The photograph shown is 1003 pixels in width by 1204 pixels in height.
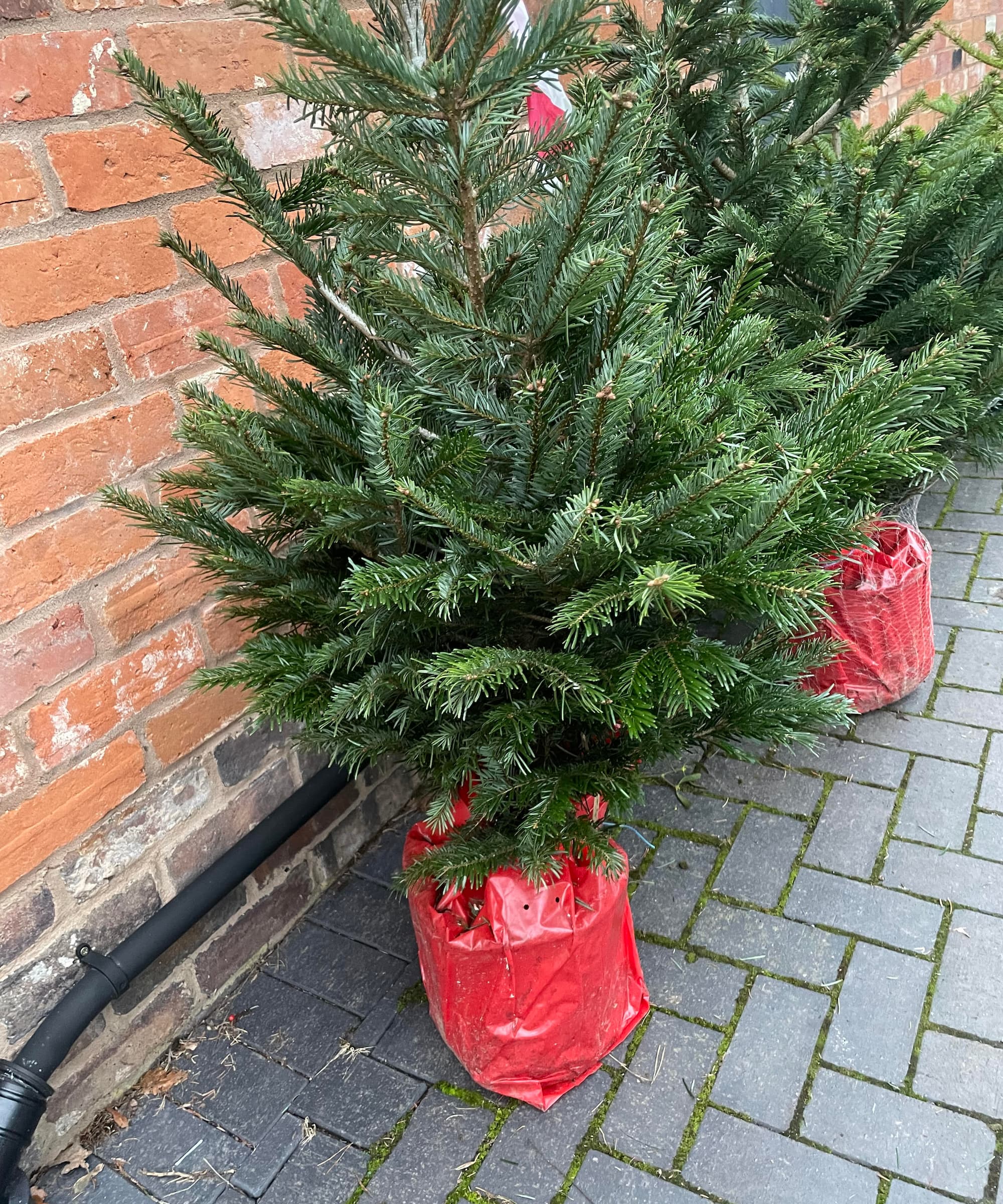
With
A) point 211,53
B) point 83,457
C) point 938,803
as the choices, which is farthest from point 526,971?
point 211,53

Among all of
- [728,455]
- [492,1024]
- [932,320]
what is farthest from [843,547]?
[932,320]

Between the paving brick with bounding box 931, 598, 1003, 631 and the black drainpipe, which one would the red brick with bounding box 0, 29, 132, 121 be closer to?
the black drainpipe

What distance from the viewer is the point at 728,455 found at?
1280 mm

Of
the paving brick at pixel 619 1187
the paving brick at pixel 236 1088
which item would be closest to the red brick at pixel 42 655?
the paving brick at pixel 236 1088

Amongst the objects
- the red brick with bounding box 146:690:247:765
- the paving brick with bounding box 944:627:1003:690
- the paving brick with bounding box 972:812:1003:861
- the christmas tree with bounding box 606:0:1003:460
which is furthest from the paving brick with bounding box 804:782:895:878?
the red brick with bounding box 146:690:247:765

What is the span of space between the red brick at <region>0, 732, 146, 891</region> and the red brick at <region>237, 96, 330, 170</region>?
4.43 feet

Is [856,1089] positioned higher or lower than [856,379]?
lower

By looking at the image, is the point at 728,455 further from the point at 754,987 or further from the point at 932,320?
the point at 932,320

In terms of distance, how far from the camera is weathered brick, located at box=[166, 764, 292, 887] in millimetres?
2182

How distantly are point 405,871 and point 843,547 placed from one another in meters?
1.02

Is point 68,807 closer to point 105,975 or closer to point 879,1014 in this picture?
point 105,975

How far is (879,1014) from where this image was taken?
83.0 inches

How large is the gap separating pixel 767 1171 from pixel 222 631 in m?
1.66

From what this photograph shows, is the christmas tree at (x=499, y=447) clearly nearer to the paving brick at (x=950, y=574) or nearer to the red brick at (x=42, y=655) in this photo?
the red brick at (x=42, y=655)
